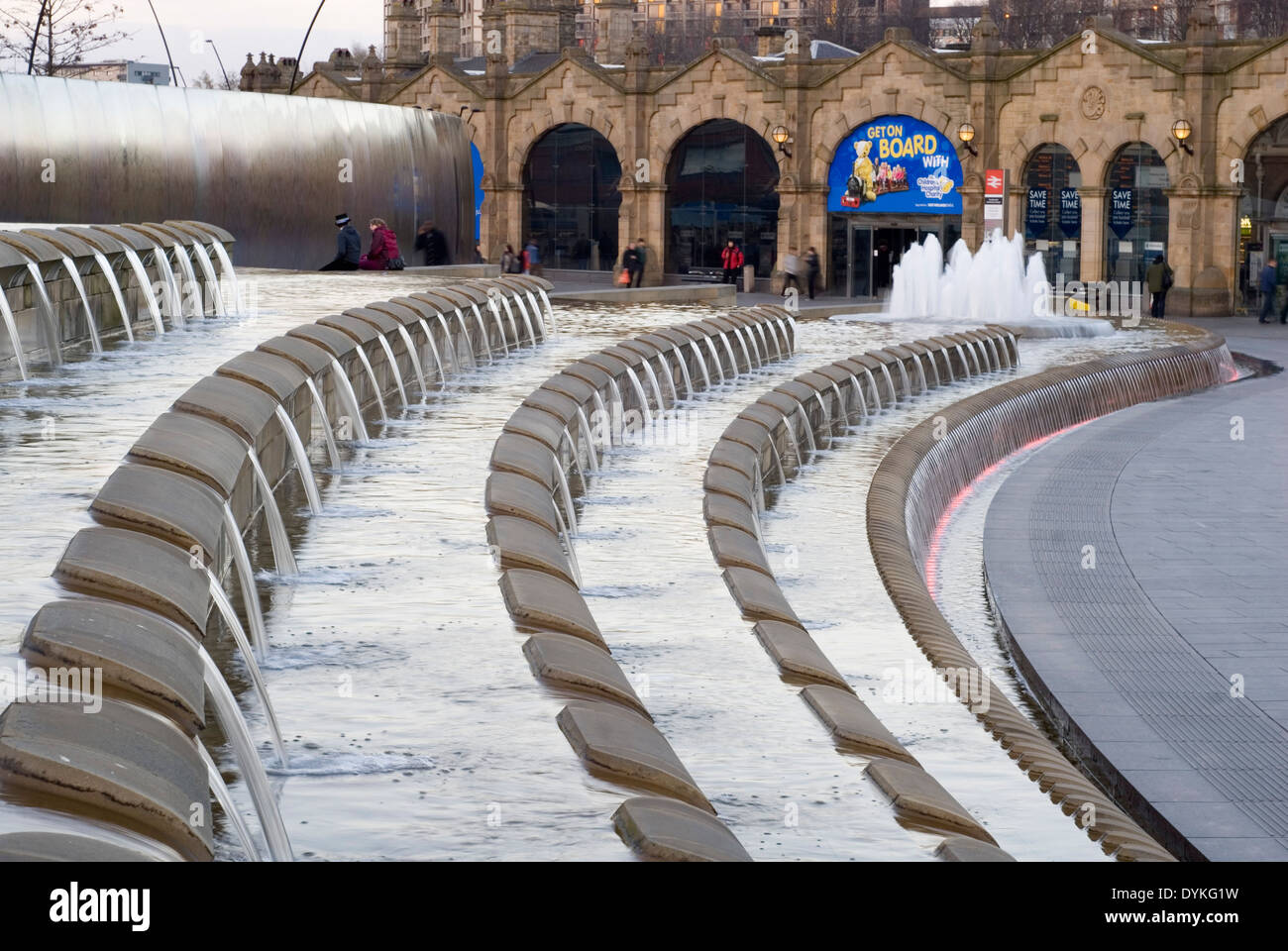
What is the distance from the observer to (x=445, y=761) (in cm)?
534

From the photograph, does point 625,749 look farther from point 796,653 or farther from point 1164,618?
point 1164,618

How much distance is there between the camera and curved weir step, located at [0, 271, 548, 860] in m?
3.89

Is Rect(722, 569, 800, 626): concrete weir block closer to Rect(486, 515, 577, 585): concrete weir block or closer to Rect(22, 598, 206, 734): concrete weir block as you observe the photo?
Rect(486, 515, 577, 585): concrete weir block

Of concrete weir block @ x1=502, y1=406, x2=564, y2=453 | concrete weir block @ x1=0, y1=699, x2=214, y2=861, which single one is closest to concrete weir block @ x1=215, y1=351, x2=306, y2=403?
concrete weir block @ x1=502, y1=406, x2=564, y2=453

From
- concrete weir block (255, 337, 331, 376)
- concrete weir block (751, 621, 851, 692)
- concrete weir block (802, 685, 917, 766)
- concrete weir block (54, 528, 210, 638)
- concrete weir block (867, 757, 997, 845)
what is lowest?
concrete weir block (867, 757, 997, 845)

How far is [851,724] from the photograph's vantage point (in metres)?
6.23

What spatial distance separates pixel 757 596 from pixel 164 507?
114 inches

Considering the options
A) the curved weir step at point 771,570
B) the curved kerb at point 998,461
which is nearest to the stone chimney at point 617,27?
the curved kerb at point 998,461

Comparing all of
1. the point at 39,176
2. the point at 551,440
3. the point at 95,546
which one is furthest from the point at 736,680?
the point at 39,176

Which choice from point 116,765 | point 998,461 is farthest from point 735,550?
point 998,461

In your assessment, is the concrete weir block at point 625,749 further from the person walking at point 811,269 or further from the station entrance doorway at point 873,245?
the station entrance doorway at point 873,245

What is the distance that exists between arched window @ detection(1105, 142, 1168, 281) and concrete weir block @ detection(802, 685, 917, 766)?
38449 mm

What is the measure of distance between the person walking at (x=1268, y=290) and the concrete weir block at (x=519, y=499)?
3329cm

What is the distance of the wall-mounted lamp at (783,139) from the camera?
48344mm
